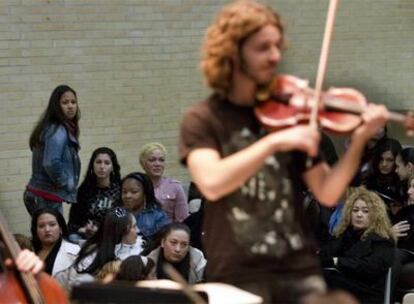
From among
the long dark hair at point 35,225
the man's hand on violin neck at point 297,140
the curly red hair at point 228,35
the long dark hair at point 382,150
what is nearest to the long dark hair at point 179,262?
the long dark hair at point 35,225

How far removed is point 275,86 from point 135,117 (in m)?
Answer: 6.26

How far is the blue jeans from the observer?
853 cm

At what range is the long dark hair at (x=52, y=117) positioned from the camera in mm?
8492

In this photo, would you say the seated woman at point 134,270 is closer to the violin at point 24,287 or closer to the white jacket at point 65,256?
the white jacket at point 65,256

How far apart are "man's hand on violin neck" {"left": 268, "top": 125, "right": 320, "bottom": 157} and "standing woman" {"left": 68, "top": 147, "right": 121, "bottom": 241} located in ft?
16.3

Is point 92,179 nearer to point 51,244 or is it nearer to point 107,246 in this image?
point 51,244

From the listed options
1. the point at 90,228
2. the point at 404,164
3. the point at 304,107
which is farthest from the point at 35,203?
the point at 304,107

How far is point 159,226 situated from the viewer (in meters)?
8.04

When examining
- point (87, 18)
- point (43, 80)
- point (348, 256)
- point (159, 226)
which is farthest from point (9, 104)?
point (348, 256)

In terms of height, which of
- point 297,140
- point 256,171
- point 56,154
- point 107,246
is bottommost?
point 107,246

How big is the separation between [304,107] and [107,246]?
3812 mm

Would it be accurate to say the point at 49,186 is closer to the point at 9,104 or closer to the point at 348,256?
the point at 9,104

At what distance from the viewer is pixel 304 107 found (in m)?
3.56

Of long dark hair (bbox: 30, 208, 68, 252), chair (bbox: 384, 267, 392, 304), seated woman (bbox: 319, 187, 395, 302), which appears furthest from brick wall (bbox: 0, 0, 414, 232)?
chair (bbox: 384, 267, 392, 304)
